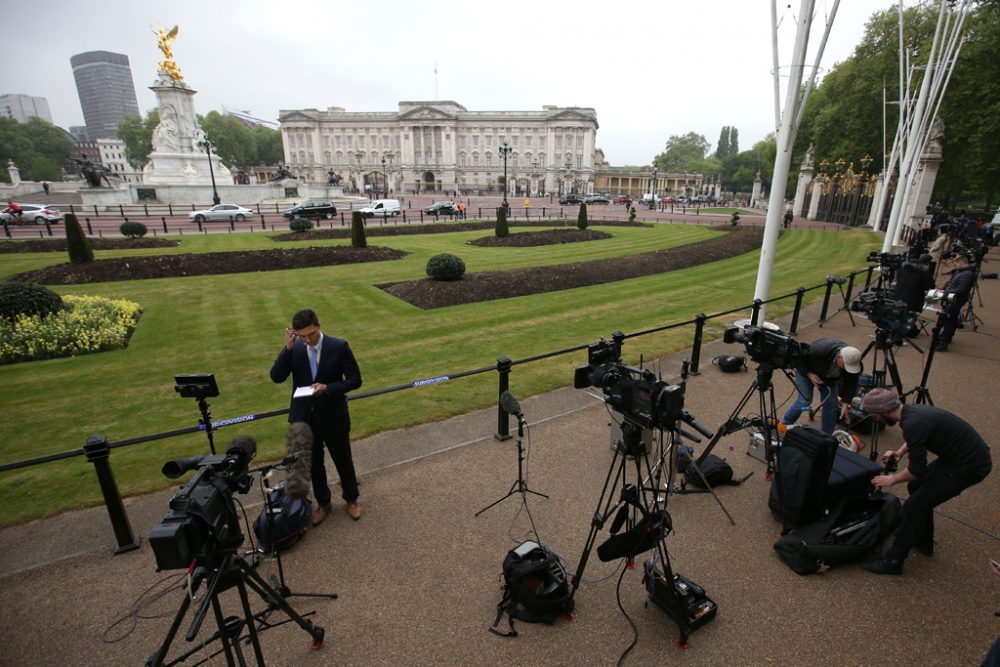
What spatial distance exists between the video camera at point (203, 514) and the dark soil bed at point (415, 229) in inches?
1164

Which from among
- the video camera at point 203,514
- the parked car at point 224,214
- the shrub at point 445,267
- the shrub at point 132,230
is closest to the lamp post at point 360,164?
the parked car at point 224,214

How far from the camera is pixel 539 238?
30625mm

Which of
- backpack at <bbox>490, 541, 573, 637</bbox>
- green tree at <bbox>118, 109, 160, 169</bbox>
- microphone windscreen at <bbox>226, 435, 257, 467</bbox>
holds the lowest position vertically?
backpack at <bbox>490, 541, 573, 637</bbox>

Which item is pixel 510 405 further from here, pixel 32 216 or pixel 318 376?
pixel 32 216

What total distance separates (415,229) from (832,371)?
33.2m

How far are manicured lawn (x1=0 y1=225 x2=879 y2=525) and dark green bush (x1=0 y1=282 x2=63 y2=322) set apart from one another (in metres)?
1.74

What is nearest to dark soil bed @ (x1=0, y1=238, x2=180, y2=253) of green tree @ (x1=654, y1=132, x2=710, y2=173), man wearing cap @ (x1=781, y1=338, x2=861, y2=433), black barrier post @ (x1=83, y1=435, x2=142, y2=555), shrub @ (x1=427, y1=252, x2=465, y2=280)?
shrub @ (x1=427, y1=252, x2=465, y2=280)

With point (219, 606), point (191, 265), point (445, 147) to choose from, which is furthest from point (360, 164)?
point (219, 606)

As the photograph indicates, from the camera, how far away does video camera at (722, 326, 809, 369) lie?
17.4ft

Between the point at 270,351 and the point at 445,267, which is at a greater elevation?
the point at 445,267

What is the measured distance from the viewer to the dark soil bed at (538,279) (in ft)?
53.0

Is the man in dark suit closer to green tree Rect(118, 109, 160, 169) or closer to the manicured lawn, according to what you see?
the manicured lawn

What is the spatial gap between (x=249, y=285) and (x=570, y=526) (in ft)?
54.2

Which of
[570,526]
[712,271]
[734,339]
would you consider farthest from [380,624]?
[712,271]
